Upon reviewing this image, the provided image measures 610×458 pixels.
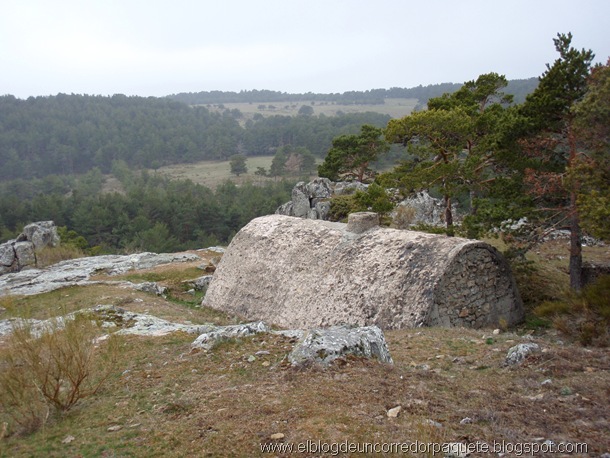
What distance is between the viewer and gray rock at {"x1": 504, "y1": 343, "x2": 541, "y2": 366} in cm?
876

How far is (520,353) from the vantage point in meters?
8.86

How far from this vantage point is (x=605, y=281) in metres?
12.5

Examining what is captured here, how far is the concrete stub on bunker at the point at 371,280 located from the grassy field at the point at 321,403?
305 centimetres

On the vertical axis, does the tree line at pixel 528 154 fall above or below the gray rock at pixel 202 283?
above

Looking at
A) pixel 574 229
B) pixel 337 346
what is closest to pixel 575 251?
pixel 574 229


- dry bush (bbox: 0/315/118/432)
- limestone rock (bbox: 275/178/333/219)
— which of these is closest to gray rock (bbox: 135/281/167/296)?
dry bush (bbox: 0/315/118/432)

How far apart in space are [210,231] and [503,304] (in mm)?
60459

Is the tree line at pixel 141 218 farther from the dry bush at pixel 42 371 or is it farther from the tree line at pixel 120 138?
the tree line at pixel 120 138

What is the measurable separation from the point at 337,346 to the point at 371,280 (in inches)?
248

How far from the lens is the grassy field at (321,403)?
6.06 metres

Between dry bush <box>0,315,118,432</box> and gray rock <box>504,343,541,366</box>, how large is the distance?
7.79 meters

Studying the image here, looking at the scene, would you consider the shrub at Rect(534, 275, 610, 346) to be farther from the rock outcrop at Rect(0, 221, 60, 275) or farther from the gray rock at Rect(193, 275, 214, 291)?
the rock outcrop at Rect(0, 221, 60, 275)

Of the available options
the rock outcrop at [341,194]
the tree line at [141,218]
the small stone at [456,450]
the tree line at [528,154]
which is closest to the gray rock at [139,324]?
the small stone at [456,450]

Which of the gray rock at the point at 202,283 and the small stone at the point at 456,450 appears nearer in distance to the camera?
the small stone at the point at 456,450
